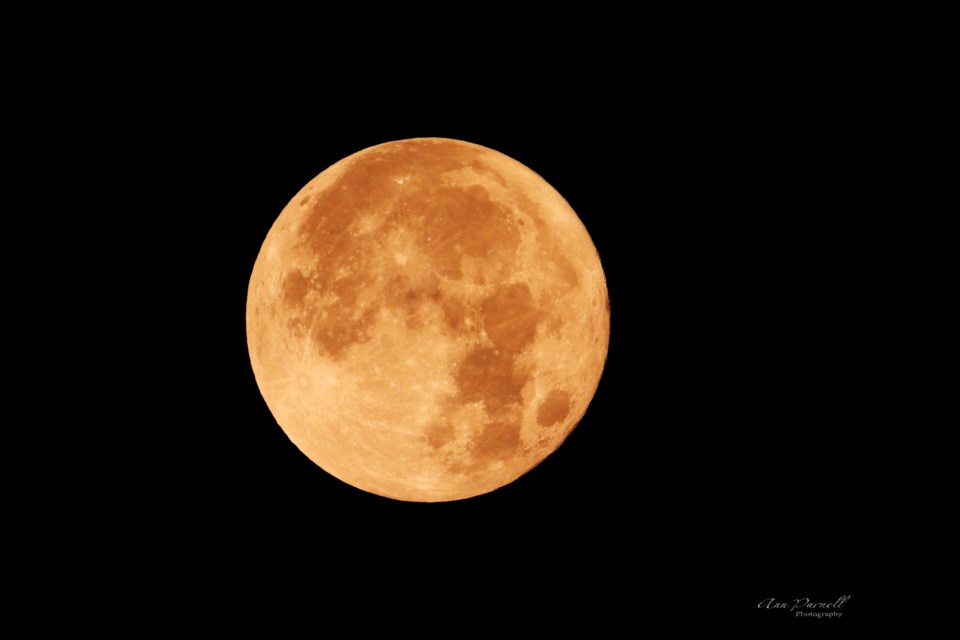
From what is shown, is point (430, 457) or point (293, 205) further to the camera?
point (293, 205)

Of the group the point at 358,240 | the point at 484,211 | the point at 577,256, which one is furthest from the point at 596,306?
the point at 358,240

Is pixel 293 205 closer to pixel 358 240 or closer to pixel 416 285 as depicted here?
pixel 358 240

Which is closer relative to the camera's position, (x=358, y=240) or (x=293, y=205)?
(x=358, y=240)

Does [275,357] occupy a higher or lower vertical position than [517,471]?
higher

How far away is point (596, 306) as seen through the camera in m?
3.70

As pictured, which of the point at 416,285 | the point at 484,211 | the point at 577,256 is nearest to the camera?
the point at 416,285

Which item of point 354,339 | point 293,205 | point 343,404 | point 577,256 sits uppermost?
point 293,205

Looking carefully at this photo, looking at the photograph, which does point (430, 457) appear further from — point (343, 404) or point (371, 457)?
point (343, 404)

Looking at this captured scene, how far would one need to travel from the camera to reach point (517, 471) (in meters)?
3.80

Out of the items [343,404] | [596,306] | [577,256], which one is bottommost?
[343,404]

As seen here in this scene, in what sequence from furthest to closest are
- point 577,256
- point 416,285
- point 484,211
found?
point 577,256 → point 484,211 → point 416,285

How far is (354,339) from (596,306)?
1533mm

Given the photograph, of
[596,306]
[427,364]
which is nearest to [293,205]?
[427,364]

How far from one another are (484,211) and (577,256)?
2.29 feet
